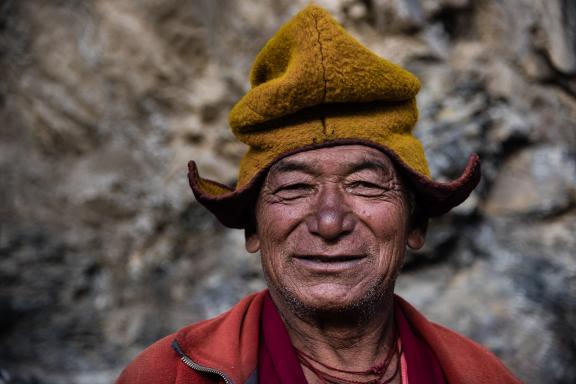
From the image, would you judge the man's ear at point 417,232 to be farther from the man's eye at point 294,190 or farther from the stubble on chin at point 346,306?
the man's eye at point 294,190

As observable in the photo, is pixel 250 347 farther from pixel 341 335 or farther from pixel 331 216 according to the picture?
pixel 331 216

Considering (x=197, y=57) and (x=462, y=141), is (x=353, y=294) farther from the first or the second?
(x=197, y=57)

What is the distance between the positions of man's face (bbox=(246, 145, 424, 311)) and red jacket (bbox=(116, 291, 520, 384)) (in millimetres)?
187

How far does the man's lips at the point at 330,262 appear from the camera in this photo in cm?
172

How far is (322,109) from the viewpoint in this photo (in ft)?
5.90

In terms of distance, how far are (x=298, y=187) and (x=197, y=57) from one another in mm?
2398

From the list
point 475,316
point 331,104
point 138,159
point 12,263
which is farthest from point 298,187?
point 12,263

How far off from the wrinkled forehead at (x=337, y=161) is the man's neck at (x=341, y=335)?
0.43 meters

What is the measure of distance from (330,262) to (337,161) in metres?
0.32

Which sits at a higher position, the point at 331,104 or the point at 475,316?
the point at 331,104

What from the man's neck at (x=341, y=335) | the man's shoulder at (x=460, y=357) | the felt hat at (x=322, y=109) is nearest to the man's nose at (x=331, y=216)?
the felt hat at (x=322, y=109)

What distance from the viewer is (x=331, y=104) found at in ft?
5.90

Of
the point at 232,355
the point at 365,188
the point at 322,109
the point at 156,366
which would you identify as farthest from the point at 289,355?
the point at 322,109

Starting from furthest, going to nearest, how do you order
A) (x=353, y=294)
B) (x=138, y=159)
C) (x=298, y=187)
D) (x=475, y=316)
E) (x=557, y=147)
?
(x=138, y=159)
(x=557, y=147)
(x=475, y=316)
(x=298, y=187)
(x=353, y=294)
